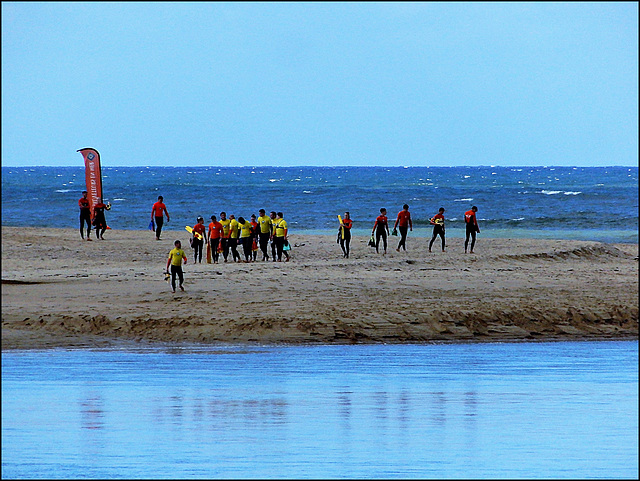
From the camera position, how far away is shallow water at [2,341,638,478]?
9.04 metres

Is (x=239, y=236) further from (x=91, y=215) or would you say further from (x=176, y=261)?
(x=91, y=215)

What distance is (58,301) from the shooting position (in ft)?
60.4

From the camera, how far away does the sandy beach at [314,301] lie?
16.8 metres

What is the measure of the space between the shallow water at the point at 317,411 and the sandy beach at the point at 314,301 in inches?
41.4

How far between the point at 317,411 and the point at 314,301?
24.3 ft

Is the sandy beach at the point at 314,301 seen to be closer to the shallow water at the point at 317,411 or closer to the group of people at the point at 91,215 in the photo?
the shallow water at the point at 317,411

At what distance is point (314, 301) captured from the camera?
61.2ft

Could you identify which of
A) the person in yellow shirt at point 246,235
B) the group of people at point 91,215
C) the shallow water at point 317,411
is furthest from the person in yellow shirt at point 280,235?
the shallow water at point 317,411

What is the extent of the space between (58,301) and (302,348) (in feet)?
18.0

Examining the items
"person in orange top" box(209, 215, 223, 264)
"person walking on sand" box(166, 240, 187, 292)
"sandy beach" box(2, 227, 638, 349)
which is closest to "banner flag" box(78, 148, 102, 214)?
"sandy beach" box(2, 227, 638, 349)

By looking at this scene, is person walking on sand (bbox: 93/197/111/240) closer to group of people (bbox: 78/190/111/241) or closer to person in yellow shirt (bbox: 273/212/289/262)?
group of people (bbox: 78/190/111/241)

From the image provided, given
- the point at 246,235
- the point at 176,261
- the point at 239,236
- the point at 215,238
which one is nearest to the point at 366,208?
the point at 239,236

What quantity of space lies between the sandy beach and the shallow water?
105 centimetres

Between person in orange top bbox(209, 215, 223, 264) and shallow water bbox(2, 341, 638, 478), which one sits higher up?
person in orange top bbox(209, 215, 223, 264)
